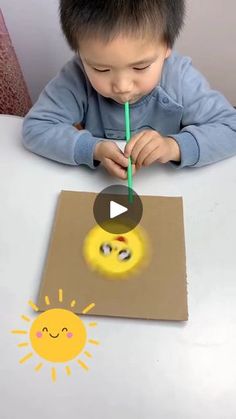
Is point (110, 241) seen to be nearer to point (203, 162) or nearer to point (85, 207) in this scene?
point (85, 207)

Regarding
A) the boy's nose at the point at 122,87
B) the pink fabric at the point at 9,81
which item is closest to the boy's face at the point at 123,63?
the boy's nose at the point at 122,87

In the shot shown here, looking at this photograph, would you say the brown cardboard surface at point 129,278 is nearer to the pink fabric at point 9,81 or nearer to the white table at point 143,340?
the white table at point 143,340

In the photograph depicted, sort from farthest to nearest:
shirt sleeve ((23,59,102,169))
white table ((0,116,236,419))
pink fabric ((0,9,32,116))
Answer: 1. pink fabric ((0,9,32,116))
2. shirt sleeve ((23,59,102,169))
3. white table ((0,116,236,419))

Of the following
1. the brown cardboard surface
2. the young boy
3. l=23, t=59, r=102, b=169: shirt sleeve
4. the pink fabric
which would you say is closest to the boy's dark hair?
the young boy

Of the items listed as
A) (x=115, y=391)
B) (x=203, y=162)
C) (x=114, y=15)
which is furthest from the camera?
(x=203, y=162)

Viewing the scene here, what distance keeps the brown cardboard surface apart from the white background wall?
0.73 meters

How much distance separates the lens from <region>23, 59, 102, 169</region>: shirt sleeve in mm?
679

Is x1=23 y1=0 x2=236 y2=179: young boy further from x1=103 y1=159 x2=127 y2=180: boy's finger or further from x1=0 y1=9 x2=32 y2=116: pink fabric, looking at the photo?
x1=0 y1=9 x2=32 y2=116: pink fabric

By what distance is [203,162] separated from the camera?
67cm

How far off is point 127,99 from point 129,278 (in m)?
0.31

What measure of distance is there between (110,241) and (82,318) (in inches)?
4.6

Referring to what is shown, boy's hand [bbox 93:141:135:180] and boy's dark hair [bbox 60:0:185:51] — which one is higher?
boy's dark hair [bbox 60:0:185:51]

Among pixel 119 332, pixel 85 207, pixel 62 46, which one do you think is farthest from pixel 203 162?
pixel 62 46

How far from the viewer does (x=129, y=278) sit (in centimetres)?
53
